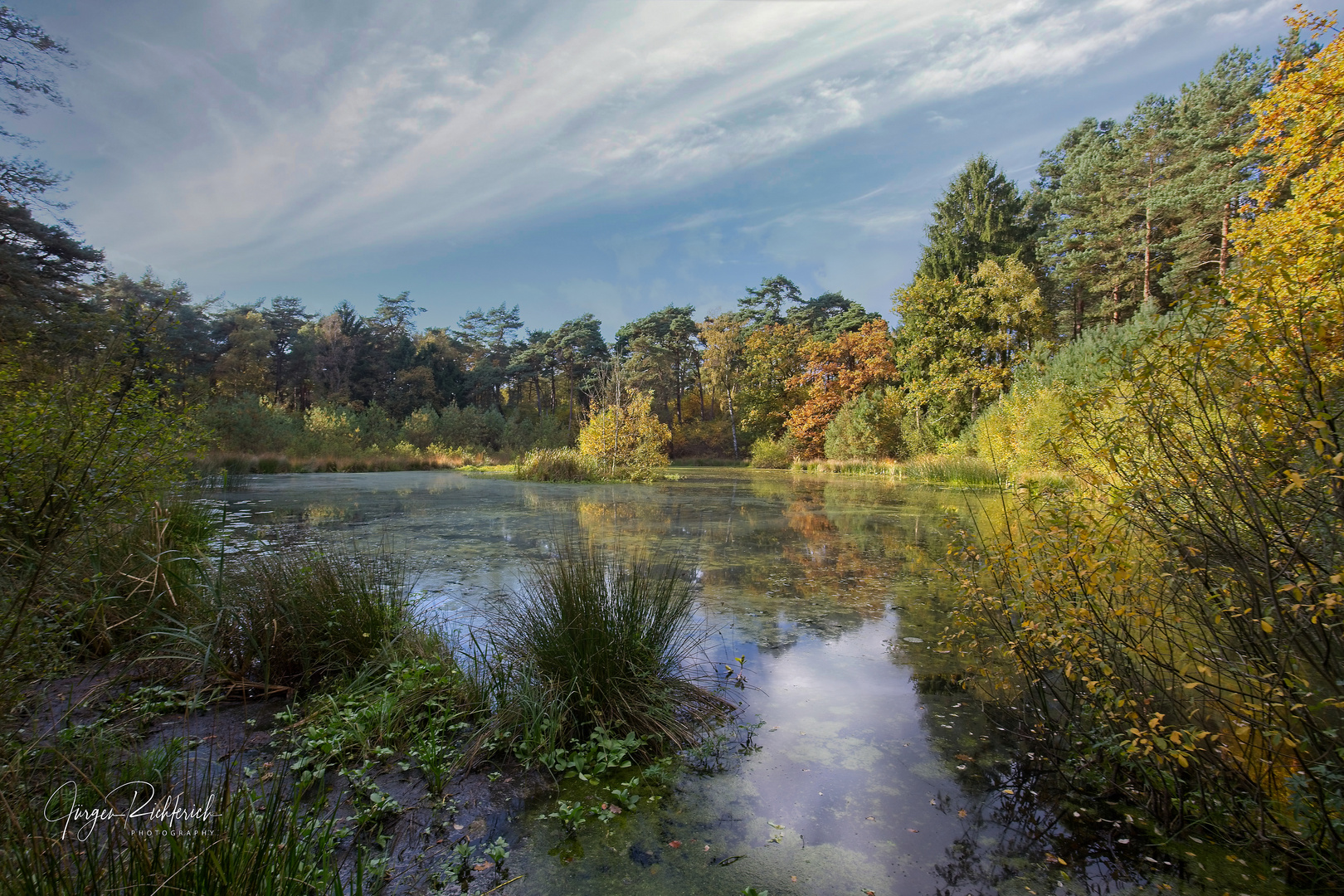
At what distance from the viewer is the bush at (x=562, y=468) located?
1638cm

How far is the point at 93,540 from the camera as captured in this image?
8.61 feet

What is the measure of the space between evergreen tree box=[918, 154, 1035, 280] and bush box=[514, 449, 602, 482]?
13979mm

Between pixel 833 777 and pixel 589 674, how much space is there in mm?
989

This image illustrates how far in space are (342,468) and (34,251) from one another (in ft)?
41.7

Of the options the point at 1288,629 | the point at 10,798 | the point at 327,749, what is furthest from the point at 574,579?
the point at 1288,629

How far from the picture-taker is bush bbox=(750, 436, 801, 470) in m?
26.1

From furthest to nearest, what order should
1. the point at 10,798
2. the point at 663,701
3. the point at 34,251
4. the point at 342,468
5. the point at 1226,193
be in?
the point at 342,468 → the point at 1226,193 → the point at 34,251 → the point at 663,701 → the point at 10,798

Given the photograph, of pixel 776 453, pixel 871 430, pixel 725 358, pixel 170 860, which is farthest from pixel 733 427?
pixel 170 860

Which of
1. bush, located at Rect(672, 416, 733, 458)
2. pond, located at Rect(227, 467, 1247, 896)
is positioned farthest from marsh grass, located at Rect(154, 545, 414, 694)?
bush, located at Rect(672, 416, 733, 458)

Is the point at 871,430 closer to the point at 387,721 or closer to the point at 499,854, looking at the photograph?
the point at 387,721

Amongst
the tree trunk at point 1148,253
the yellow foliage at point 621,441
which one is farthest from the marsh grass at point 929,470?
the tree trunk at point 1148,253

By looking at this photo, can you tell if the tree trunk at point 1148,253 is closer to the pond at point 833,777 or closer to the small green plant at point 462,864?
the pond at point 833,777

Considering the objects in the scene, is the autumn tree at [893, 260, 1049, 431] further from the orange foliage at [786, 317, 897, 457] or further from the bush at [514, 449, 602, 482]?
the bush at [514, 449, 602, 482]

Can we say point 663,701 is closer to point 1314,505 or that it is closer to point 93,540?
point 1314,505
